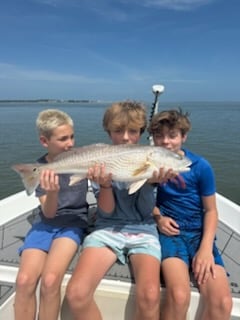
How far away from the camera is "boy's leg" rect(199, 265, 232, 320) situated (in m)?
2.49

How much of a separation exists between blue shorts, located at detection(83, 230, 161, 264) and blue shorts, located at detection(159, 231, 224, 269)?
0.09m

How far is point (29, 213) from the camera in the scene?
432 centimetres

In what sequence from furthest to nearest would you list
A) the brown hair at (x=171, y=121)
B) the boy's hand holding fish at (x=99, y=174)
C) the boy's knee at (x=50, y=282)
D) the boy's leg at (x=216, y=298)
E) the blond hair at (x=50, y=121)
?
the blond hair at (x=50, y=121) < the brown hair at (x=171, y=121) < the boy's hand holding fish at (x=99, y=174) < the boy's knee at (x=50, y=282) < the boy's leg at (x=216, y=298)

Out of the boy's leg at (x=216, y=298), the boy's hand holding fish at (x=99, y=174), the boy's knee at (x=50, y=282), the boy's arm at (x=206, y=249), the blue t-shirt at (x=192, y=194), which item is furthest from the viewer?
the blue t-shirt at (x=192, y=194)

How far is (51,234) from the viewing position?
316 centimetres

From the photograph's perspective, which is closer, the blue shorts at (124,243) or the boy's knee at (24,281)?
the boy's knee at (24,281)

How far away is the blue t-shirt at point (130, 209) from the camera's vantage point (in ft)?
10.5

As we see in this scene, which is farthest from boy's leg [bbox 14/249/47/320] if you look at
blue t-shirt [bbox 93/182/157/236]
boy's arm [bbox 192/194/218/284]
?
boy's arm [bbox 192/194/218/284]

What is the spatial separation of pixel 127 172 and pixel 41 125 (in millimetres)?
1113

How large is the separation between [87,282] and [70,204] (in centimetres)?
101

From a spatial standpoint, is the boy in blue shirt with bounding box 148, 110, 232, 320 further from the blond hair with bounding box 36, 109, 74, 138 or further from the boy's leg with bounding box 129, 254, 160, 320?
the blond hair with bounding box 36, 109, 74, 138

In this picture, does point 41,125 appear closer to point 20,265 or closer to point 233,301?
point 20,265

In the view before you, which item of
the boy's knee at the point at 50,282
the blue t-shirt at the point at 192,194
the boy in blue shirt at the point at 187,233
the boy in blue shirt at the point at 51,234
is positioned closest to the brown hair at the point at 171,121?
the boy in blue shirt at the point at 187,233

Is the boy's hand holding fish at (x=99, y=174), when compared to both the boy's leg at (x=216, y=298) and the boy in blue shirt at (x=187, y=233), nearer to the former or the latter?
the boy in blue shirt at (x=187, y=233)
